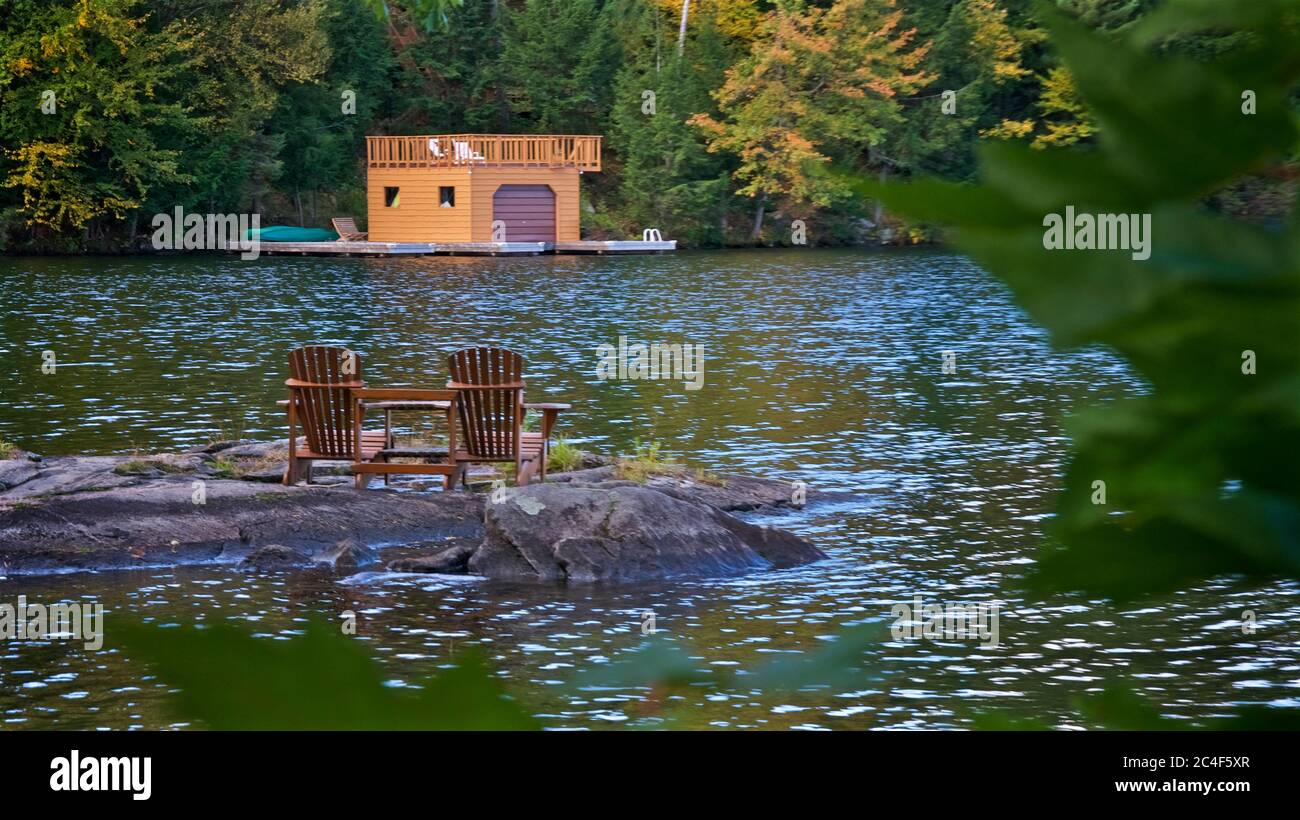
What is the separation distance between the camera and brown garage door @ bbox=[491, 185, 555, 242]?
56.9 m

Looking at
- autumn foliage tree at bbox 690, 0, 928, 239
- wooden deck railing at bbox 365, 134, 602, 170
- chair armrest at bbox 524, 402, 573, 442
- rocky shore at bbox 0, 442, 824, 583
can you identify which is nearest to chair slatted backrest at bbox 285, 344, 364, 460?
rocky shore at bbox 0, 442, 824, 583

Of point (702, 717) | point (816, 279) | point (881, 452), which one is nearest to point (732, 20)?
point (816, 279)

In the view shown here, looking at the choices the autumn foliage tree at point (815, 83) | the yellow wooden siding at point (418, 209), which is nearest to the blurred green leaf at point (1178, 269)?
the autumn foliage tree at point (815, 83)

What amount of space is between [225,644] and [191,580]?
10.8 metres

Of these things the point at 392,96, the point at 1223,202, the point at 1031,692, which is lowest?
the point at 1031,692

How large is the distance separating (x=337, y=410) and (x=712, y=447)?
5.48 meters

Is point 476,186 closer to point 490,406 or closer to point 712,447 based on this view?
point 712,447

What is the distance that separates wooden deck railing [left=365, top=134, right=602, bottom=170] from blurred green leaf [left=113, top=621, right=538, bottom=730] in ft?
182

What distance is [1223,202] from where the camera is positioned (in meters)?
0.38

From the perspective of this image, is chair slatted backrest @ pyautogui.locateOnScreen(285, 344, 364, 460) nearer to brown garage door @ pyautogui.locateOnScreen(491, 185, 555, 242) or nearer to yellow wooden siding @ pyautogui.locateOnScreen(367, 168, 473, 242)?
yellow wooden siding @ pyautogui.locateOnScreen(367, 168, 473, 242)

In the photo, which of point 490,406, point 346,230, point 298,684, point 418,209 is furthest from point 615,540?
point 418,209

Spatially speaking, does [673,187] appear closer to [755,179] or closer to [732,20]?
[755,179]

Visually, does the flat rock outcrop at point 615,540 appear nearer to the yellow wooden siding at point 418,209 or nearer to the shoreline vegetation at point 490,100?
the shoreline vegetation at point 490,100

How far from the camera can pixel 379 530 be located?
1213 centimetres
